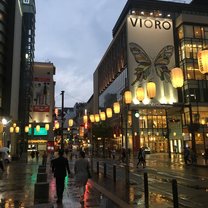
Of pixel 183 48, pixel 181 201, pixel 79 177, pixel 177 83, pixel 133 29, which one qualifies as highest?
pixel 133 29

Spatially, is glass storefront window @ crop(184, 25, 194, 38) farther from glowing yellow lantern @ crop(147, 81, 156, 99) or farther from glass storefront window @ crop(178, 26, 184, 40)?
glowing yellow lantern @ crop(147, 81, 156, 99)

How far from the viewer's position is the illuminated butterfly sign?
224 ft

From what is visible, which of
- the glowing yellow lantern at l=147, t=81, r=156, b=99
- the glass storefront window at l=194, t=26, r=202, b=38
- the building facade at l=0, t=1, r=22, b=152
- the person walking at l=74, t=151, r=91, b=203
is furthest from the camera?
the glass storefront window at l=194, t=26, r=202, b=38

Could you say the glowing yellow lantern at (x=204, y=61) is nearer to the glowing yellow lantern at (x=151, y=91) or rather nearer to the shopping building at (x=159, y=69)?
the glowing yellow lantern at (x=151, y=91)

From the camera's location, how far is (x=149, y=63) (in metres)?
69.7

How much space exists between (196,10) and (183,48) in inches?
756

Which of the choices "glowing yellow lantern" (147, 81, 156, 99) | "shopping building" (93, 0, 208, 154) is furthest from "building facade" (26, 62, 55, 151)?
"glowing yellow lantern" (147, 81, 156, 99)

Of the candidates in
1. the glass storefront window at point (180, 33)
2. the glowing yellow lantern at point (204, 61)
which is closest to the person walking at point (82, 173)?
the glowing yellow lantern at point (204, 61)

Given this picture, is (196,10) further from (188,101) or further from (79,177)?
(79,177)

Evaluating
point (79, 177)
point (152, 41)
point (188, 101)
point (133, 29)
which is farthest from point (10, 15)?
point (79, 177)

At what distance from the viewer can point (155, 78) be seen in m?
69.2

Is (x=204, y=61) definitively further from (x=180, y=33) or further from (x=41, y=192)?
(x=180, y=33)

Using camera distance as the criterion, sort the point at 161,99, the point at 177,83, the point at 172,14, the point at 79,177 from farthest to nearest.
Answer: the point at 172,14
the point at 161,99
the point at 177,83
the point at 79,177

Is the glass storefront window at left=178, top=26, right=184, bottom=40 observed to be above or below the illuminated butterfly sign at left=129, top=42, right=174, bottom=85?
above
